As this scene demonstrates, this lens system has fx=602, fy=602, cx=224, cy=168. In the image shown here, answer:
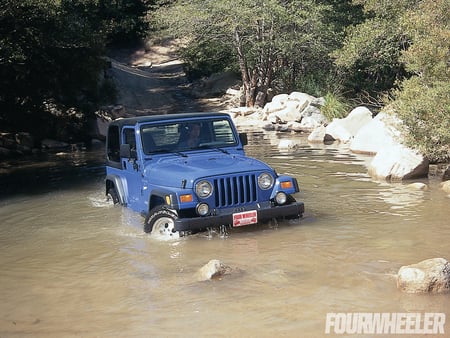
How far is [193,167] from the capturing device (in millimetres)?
8031

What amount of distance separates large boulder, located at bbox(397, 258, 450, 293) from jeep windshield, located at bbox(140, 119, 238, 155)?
12.6 feet

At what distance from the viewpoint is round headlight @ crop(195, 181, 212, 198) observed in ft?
25.1

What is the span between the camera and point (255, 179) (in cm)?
796

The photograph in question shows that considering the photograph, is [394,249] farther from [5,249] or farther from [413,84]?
[413,84]

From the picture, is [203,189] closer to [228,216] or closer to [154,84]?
[228,216]

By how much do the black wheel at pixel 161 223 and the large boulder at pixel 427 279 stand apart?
309 centimetres

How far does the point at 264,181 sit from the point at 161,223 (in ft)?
4.85

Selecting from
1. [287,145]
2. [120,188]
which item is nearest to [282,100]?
[287,145]

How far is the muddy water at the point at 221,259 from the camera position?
5.43m

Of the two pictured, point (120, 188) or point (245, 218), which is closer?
point (245, 218)

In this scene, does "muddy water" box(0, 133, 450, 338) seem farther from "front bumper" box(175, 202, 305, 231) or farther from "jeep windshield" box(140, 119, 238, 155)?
"jeep windshield" box(140, 119, 238, 155)

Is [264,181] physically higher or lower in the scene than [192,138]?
lower

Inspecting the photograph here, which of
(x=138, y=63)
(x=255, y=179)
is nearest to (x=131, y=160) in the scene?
(x=255, y=179)

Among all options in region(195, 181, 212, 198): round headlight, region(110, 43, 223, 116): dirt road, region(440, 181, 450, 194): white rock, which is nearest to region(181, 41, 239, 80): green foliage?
region(110, 43, 223, 116): dirt road
